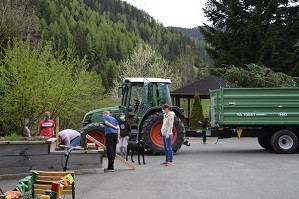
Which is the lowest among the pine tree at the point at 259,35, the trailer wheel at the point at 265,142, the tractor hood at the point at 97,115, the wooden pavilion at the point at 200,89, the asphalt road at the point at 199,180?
the trailer wheel at the point at 265,142

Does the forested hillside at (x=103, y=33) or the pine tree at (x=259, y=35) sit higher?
the forested hillside at (x=103, y=33)

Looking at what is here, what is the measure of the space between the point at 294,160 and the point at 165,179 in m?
5.99

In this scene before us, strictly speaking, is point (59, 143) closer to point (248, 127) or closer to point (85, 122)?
point (85, 122)

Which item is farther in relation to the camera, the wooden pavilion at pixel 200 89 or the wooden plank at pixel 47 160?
the wooden pavilion at pixel 200 89

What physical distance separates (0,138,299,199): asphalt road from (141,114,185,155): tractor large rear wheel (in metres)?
1.14

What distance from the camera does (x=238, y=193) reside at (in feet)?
28.9

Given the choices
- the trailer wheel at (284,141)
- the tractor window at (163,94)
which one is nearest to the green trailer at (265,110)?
the trailer wheel at (284,141)

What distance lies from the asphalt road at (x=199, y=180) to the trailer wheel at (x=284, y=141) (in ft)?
6.22

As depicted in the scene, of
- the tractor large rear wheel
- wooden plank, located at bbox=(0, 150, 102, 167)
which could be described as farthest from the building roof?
wooden plank, located at bbox=(0, 150, 102, 167)

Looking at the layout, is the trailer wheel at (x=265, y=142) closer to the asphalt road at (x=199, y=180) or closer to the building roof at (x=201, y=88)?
the asphalt road at (x=199, y=180)

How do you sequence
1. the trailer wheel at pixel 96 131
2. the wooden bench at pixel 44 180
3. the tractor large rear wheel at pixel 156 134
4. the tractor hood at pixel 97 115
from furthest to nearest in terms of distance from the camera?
1. the tractor hood at pixel 97 115
2. the tractor large rear wheel at pixel 156 134
3. the trailer wheel at pixel 96 131
4. the wooden bench at pixel 44 180

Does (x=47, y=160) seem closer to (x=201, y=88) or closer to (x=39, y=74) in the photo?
(x=39, y=74)

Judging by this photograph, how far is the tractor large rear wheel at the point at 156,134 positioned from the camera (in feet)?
53.0

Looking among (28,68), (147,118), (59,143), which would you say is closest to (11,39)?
(28,68)
